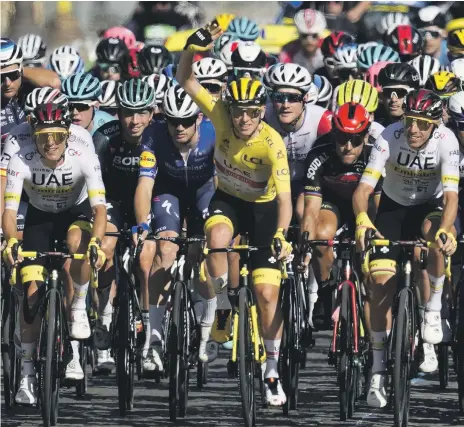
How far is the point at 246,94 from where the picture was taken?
1216 cm

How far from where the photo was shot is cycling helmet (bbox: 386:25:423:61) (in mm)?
18828

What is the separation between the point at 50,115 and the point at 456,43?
23.1 ft

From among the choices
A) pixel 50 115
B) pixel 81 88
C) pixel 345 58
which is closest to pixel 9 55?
pixel 81 88

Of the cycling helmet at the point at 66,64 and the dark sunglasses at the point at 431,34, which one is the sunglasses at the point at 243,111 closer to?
the cycling helmet at the point at 66,64

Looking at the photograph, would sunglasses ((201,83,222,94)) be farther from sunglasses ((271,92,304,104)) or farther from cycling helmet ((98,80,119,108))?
sunglasses ((271,92,304,104))

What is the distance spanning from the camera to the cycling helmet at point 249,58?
17.7m

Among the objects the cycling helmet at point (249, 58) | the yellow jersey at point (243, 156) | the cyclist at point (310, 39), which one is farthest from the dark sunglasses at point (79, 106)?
the cyclist at point (310, 39)

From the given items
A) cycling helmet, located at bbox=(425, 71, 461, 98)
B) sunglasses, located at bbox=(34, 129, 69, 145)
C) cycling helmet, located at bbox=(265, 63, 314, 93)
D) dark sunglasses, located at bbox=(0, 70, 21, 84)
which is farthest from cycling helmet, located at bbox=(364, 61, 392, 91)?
sunglasses, located at bbox=(34, 129, 69, 145)

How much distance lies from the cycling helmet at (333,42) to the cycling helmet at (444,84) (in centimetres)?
330

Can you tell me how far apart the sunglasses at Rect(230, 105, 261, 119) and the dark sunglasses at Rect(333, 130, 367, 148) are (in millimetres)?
1100

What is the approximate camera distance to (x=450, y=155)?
12195 mm

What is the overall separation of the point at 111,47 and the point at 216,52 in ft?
5.16

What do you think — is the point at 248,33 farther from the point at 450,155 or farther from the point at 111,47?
the point at 450,155

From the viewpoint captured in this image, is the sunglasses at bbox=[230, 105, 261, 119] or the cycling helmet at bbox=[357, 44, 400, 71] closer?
the sunglasses at bbox=[230, 105, 261, 119]
